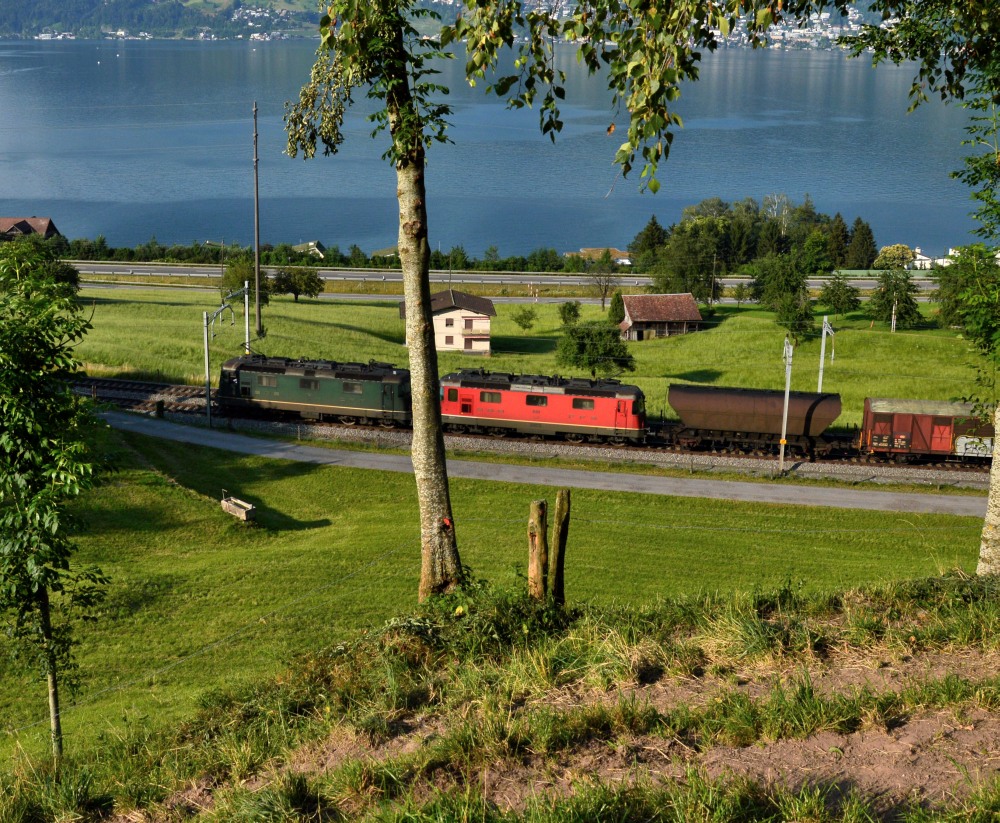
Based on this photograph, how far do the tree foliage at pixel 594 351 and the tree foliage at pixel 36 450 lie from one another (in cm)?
4462

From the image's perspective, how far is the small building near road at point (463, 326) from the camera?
229 feet

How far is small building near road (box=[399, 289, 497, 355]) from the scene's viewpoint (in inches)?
2749

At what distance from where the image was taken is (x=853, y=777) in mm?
7035

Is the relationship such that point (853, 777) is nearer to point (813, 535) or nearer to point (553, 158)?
point (813, 535)

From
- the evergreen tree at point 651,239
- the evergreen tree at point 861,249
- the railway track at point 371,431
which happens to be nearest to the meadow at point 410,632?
the railway track at point 371,431

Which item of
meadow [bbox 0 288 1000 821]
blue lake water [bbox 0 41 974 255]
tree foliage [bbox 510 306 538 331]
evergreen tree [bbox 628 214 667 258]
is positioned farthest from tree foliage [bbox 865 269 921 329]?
blue lake water [bbox 0 41 974 255]

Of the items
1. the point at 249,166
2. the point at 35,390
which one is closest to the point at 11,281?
the point at 35,390

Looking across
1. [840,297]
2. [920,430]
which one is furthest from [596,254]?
[920,430]

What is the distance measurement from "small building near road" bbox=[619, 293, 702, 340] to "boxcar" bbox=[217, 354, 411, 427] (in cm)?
3705

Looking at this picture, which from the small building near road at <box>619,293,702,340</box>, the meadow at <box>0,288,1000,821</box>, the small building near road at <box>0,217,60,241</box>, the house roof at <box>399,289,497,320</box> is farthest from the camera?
the small building near road at <box>0,217,60,241</box>

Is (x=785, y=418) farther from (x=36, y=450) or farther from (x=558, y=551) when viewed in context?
(x=36, y=450)

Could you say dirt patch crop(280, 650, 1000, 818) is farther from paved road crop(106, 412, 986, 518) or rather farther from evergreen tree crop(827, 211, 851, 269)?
evergreen tree crop(827, 211, 851, 269)

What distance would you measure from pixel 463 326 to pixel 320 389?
26820mm

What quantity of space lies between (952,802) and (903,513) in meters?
30.5
